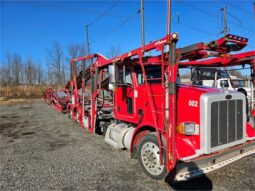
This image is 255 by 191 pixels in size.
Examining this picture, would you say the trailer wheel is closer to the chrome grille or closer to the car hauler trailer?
the car hauler trailer

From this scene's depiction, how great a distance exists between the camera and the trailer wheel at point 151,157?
417cm

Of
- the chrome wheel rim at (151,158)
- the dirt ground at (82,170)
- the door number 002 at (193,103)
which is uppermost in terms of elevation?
the door number 002 at (193,103)

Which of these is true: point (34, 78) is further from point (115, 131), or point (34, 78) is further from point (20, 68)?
point (115, 131)

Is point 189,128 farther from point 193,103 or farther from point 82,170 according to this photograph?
point 82,170

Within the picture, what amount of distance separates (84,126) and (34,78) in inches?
2481

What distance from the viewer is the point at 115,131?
6051 millimetres

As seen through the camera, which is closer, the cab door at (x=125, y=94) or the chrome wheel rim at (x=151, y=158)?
the chrome wheel rim at (x=151, y=158)

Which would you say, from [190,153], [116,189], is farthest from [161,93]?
[116,189]

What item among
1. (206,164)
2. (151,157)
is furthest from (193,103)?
(151,157)

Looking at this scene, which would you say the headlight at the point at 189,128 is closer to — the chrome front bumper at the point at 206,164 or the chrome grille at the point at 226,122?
the chrome grille at the point at 226,122

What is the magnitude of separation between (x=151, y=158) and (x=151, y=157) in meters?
0.02

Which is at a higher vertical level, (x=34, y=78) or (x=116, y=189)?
(x=34, y=78)

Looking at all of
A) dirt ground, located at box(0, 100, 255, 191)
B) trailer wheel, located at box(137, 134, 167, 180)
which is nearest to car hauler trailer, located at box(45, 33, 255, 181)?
trailer wheel, located at box(137, 134, 167, 180)

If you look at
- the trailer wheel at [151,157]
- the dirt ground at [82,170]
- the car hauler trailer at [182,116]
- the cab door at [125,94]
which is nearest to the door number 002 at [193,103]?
the car hauler trailer at [182,116]
